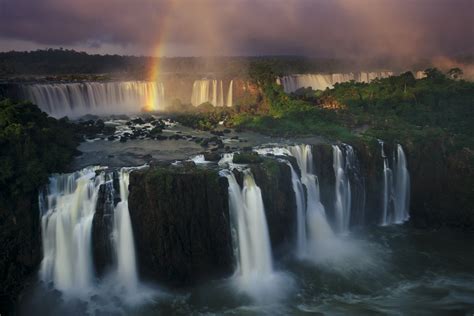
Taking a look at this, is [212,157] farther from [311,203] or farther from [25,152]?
[25,152]

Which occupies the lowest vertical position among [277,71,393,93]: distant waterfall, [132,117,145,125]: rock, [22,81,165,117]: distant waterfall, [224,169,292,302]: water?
[224,169,292,302]: water

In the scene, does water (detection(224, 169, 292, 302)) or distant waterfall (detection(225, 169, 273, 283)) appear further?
distant waterfall (detection(225, 169, 273, 283))

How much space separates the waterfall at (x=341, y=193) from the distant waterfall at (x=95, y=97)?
73.7ft

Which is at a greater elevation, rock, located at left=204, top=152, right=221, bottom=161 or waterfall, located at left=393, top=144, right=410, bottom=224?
rock, located at left=204, top=152, right=221, bottom=161

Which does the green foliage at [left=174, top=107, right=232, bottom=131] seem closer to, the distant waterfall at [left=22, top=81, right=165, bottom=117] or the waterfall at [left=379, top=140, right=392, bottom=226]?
the distant waterfall at [left=22, top=81, right=165, bottom=117]

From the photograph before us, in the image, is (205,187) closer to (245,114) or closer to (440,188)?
(440,188)

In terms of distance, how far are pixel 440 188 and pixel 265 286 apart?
1397 cm

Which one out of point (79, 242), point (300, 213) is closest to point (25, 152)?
point (79, 242)

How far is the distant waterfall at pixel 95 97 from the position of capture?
115ft

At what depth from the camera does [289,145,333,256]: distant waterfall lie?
22844 millimetres

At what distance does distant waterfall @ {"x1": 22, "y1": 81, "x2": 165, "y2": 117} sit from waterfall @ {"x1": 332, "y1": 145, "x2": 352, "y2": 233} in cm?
2248

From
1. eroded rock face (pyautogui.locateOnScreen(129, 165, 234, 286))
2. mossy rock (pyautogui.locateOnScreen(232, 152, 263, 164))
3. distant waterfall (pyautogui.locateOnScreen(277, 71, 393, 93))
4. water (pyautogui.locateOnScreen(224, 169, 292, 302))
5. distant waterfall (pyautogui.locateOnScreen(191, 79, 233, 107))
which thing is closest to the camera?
eroded rock face (pyautogui.locateOnScreen(129, 165, 234, 286))

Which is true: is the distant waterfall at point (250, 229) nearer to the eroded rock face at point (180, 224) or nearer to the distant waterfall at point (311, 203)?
the eroded rock face at point (180, 224)

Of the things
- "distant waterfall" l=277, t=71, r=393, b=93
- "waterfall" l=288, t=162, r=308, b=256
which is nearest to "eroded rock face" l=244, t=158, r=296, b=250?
"waterfall" l=288, t=162, r=308, b=256
